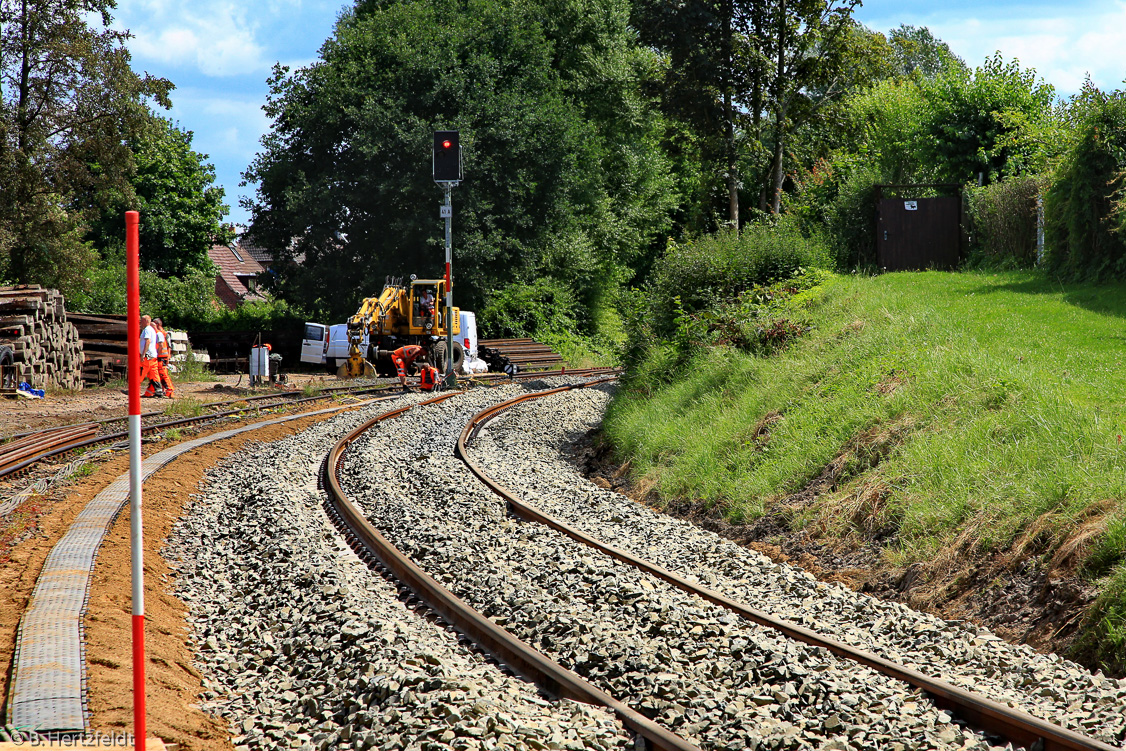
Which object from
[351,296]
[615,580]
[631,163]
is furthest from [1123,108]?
[631,163]

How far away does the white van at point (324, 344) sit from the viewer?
33125 millimetres

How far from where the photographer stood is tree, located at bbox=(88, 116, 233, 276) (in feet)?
151

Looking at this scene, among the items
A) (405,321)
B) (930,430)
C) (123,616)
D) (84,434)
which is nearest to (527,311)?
(405,321)

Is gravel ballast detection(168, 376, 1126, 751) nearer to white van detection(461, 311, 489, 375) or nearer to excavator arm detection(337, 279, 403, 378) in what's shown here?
excavator arm detection(337, 279, 403, 378)

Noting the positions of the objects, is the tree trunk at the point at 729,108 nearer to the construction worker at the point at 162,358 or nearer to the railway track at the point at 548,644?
the construction worker at the point at 162,358

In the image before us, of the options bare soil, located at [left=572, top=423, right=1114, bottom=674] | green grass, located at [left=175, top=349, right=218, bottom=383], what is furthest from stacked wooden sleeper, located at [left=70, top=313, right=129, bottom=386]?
bare soil, located at [left=572, top=423, right=1114, bottom=674]

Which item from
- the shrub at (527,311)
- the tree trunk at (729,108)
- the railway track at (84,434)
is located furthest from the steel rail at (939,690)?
the shrub at (527,311)

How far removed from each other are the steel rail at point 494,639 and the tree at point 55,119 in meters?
25.3

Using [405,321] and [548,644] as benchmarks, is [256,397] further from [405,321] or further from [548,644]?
[548,644]

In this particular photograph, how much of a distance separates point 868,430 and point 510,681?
20.2ft

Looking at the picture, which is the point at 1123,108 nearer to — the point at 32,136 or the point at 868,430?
the point at 868,430

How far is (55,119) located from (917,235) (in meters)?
27.5

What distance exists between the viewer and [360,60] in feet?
127

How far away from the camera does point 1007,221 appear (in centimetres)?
Result: 1892
